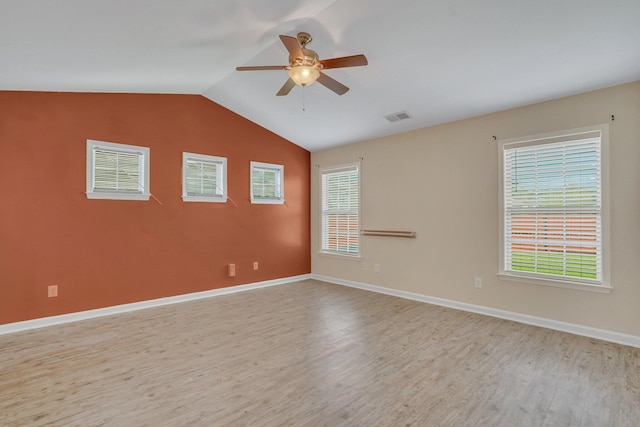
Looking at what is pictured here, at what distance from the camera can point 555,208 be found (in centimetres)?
357

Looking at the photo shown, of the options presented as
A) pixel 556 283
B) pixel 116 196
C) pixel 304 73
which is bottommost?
pixel 556 283

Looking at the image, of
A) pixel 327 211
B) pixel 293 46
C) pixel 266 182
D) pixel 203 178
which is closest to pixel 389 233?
pixel 327 211

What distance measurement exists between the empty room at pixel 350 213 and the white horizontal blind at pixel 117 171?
3 centimetres

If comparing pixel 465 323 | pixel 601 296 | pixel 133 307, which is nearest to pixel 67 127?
pixel 133 307

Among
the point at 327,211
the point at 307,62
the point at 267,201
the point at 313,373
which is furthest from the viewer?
the point at 327,211

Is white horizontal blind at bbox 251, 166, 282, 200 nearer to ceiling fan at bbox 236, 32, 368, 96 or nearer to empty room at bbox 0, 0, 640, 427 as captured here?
empty room at bbox 0, 0, 640, 427

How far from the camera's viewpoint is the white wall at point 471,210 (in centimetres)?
314

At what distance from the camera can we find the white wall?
10.3 ft

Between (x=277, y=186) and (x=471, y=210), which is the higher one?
(x=277, y=186)

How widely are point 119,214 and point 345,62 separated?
3.42 metres

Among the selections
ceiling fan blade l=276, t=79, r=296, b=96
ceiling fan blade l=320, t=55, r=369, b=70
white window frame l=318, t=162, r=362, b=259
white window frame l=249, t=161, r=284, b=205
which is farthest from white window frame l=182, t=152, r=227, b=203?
ceiling fan blade l=320, t=55, r=369, b=70

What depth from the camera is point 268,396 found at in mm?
2230

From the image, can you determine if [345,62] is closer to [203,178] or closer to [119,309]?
[203,178]

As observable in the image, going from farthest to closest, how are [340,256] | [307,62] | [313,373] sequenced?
[340,256], [307,62], [313,373]
